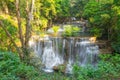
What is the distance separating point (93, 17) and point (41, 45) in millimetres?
5173

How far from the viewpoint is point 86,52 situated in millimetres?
16859

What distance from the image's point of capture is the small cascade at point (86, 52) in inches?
651

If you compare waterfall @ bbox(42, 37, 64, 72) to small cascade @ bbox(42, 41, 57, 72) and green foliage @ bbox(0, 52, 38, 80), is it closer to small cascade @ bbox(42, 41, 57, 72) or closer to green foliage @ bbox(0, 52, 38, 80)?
small cascade @ bbox(42, 41, 57, 72)

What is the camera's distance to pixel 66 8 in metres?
30.7

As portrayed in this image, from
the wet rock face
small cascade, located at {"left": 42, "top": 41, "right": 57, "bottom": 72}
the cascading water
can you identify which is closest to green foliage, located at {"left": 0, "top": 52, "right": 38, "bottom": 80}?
the wet rock face

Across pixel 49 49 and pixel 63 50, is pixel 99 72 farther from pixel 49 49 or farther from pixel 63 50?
pixel 49 49

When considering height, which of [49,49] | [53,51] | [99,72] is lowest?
[53,51]

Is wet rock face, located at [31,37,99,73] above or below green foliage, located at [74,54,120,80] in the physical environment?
below

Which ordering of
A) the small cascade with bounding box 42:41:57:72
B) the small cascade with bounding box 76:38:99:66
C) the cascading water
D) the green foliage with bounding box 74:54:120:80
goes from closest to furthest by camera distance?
the green foliage with bounding box 74:54:120:80
the small cascade with bounding box 76:38:99:66
the small cascade with bounding box 42:41:57:72
the cascading water

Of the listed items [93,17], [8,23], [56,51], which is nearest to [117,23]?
[93,17]

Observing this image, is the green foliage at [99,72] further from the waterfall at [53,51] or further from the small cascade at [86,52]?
the waterfall at [53,51]

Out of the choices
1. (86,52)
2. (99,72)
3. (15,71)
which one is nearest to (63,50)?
(86,52)

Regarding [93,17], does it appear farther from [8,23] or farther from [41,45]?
[8,23]

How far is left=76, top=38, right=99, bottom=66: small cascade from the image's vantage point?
1655 cm
